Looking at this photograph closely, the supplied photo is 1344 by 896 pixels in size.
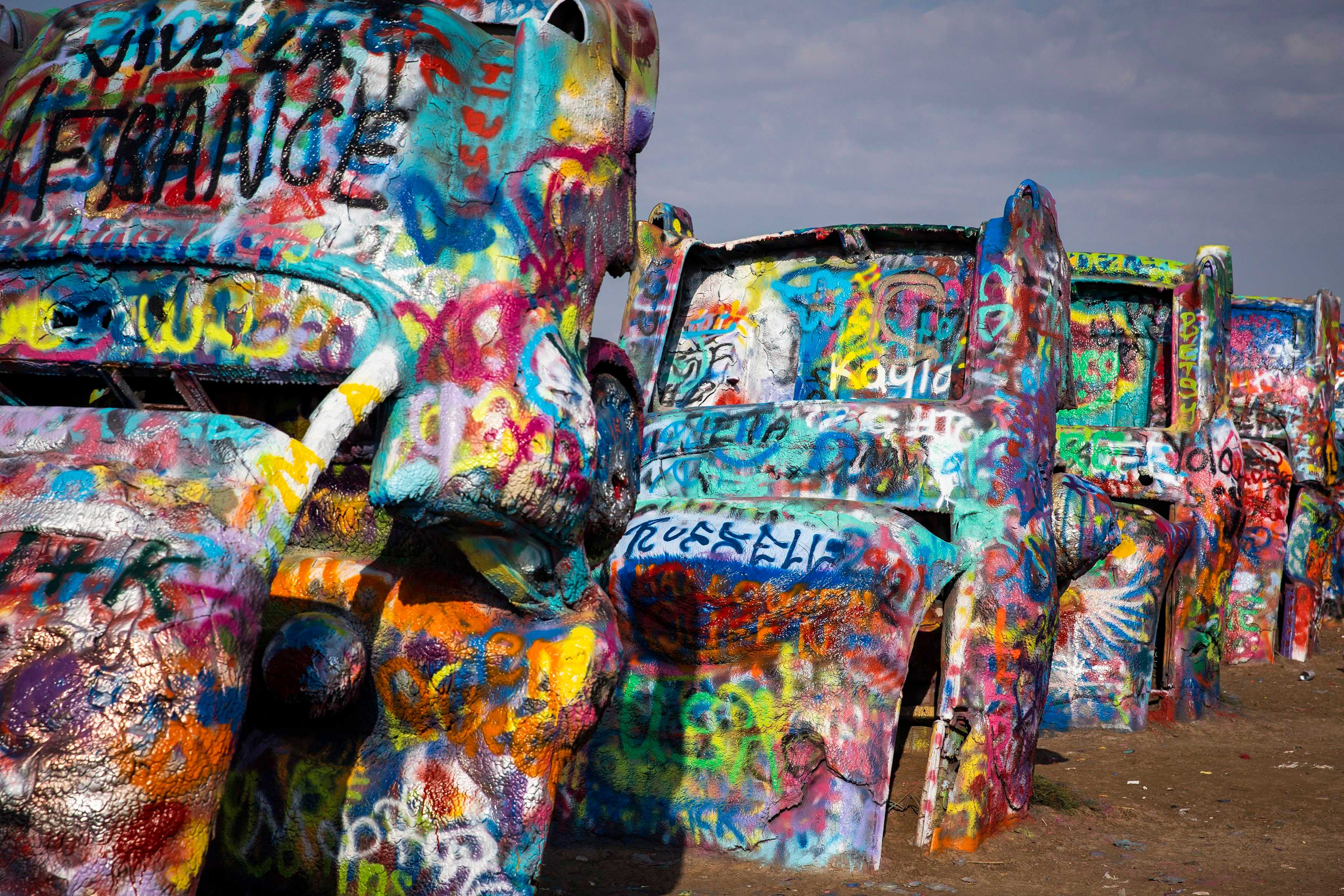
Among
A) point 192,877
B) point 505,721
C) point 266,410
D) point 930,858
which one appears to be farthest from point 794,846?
point 192,877

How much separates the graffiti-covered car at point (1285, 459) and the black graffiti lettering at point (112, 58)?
33.6 ft

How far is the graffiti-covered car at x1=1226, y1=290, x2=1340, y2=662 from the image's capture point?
11445 mm

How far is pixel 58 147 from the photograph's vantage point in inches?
128

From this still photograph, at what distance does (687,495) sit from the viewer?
573cm

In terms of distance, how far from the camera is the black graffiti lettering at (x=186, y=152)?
10.3 feet

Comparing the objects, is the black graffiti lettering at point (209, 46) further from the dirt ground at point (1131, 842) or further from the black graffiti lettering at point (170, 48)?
the dirt ground at point (1131, 842)

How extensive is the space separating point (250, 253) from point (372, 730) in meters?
1.29

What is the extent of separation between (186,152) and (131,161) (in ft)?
0.48

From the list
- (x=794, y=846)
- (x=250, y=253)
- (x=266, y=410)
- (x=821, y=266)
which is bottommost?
(x=794, y=846)

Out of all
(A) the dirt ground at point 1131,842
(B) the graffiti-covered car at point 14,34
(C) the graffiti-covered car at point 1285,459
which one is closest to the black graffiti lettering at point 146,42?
(B) the graffiti-covered car at point 14,34

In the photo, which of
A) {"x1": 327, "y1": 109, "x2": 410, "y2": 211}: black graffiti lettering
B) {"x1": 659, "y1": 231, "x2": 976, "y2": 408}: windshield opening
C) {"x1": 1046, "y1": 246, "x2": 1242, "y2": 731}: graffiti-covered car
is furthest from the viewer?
{"x1": 1046, "y1": 246, "x2": 1242, "y2": 731}: graffiti-covered car

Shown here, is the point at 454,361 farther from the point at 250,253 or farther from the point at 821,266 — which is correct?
the point at 821,266

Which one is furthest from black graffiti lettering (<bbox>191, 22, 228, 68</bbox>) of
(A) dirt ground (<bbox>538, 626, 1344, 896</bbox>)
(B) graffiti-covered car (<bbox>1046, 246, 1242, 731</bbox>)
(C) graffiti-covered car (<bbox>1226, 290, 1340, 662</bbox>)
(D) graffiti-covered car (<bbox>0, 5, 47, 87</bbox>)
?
(C) graffiti-covered car (<bbox>1226, 290, 1340, 662</bbox>)

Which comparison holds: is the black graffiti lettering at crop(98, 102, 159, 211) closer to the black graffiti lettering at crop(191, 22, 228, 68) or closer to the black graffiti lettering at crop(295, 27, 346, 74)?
the black graffiti lettering at crop(191, 22, 228, 68)
